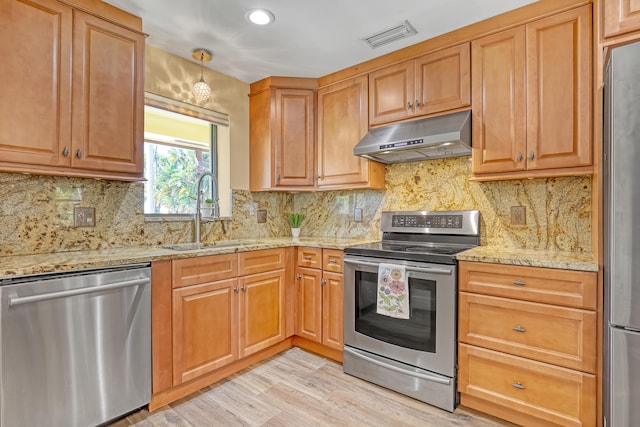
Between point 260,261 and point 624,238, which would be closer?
point 624,238

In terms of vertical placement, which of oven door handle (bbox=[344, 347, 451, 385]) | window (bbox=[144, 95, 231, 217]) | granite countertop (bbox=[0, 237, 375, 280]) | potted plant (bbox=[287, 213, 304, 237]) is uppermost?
window (bbox=[144, 95, 231, 217])

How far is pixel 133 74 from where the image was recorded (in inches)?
83.6

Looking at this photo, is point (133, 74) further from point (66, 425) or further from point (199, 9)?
point (66, 425)

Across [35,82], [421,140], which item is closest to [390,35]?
[421,140]

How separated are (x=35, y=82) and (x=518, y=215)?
304 centimetres

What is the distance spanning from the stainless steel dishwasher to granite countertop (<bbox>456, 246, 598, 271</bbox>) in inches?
75.5

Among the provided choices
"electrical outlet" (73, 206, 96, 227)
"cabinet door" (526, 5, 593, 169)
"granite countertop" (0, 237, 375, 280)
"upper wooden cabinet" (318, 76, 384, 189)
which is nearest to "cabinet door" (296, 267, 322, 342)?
"granite countertop" (0, 237, 375, 280)

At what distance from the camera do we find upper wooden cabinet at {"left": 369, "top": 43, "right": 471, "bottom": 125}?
7.54 feet

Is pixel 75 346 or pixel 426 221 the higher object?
pixel 426 221

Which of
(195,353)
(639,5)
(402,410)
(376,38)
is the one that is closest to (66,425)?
(195,353)

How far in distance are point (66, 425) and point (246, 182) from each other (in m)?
2.15

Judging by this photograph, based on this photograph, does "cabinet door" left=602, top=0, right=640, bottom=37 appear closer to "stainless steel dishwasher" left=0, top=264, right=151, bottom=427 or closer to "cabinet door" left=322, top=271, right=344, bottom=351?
"cabinet door" left=322, top=271, right=344, bottom=351

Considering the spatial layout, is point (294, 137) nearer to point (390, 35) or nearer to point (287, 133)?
point (287, 133)

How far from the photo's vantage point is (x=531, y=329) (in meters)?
1.76
